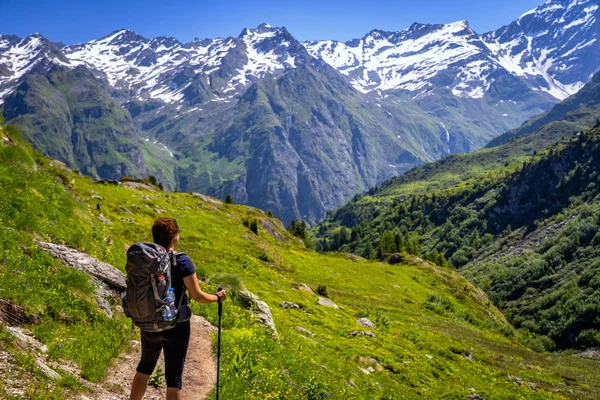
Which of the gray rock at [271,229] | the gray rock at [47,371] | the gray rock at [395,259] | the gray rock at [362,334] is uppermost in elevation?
the gray rock at [47,371]

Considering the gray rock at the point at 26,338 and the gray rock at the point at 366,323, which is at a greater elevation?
the gray rock at the point at 26,338

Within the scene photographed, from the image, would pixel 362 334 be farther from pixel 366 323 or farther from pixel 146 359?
pixel 146 359

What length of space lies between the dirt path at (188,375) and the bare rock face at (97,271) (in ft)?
7.30

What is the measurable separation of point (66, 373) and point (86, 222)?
13255mm

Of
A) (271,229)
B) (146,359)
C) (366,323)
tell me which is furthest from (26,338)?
(271,229)

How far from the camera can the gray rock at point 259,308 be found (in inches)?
739

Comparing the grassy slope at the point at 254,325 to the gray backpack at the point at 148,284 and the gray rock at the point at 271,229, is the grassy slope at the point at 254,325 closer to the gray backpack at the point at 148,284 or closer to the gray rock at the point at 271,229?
the gray backpack at the point at 148,284

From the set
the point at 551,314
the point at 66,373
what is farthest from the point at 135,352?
the point at 551,314

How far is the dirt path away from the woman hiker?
175cm

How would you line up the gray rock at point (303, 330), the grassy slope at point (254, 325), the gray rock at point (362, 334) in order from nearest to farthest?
1. the grassy slope at point (254, 325)
2. the gray rock at point (303, 330)
3. the gray rock at point (362, 334)

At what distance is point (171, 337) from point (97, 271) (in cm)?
824

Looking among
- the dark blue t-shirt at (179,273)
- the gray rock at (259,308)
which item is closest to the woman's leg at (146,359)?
the dark blue t-shirt at (179,273)

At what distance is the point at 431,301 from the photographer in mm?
63688

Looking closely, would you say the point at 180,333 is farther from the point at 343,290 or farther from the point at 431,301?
the point at 431,301
